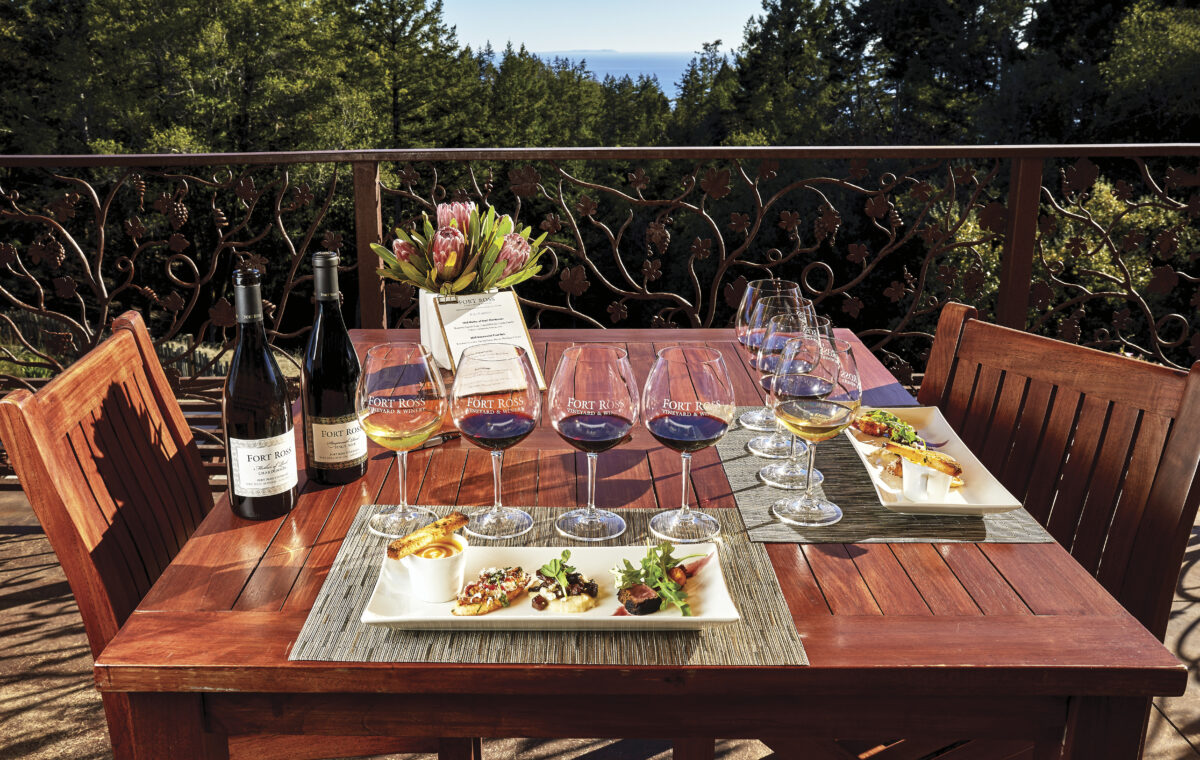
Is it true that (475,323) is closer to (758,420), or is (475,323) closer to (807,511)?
(758,420)

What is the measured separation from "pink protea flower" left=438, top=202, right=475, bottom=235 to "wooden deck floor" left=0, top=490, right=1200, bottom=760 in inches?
50.3

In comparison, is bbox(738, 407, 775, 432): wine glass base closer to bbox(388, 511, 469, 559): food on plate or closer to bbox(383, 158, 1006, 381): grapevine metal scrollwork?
bbox(388, 511, 469, 559): food on plate

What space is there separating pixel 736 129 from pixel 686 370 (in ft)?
90.9

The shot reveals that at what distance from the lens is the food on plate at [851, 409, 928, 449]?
1.36 meters

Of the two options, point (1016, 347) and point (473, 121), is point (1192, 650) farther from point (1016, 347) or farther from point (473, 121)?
point (473, 121)

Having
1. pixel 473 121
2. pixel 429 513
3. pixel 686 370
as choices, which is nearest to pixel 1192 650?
pixel 686 370

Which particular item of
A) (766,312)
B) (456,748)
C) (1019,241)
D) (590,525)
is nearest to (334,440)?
(590,525)

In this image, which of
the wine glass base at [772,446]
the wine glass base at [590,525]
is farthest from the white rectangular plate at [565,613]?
the wine glass base at [772,446]

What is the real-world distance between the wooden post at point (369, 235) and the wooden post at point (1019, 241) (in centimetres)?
227

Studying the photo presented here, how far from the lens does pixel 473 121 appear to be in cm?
2678

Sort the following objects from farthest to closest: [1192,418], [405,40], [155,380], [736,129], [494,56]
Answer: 1. [494,56]
2. [736,129]
3. [405,40]
4. [155,380]
5. [1192,418]

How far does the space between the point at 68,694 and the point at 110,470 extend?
1.38 m

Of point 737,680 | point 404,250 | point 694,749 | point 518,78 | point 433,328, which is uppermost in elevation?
point 518,78

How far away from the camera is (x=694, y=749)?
66.6 inches
